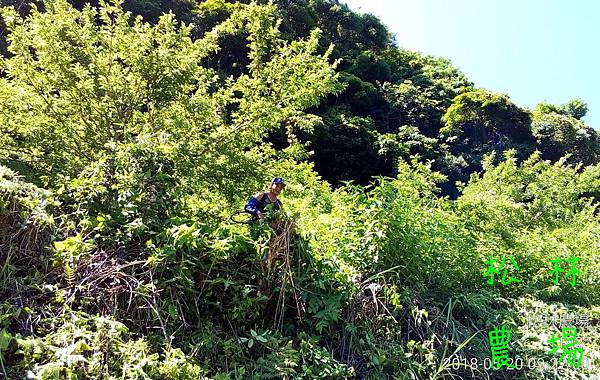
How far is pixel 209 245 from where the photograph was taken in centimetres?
247

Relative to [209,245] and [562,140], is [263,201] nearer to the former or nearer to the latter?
[209,245]

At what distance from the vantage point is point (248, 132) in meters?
4.39

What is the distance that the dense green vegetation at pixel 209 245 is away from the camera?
2.17 meters

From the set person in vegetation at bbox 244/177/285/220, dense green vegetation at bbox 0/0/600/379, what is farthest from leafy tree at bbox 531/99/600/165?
person in vegetation at bbox 244/177/285/220

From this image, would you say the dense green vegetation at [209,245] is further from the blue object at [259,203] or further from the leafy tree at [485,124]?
the leafy tree at [485,124]

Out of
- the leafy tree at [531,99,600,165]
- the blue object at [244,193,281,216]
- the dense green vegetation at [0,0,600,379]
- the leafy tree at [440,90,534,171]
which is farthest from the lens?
the leafy tree at [440,90,534,171]

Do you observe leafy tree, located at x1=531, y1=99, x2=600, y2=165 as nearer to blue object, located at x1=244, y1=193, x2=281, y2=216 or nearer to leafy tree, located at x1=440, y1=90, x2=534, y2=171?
leafy tree, located at x1=440, y1=90, x2=534, y2=171

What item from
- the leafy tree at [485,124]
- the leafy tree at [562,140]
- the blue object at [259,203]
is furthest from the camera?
the leafy tree at [485,124]

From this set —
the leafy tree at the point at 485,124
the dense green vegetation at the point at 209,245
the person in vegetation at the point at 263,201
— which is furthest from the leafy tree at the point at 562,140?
the person in vegetation at the point at 263,201

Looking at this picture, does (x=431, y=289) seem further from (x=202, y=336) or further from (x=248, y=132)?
(x=248, y=132)

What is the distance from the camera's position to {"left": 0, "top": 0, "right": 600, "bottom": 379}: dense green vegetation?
217 centimetres

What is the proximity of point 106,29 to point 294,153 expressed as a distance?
2.44 metres

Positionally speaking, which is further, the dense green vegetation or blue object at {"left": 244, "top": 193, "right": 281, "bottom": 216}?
blue object at {"left": 244, "top": 193, "right": 281, "bottom": 216}

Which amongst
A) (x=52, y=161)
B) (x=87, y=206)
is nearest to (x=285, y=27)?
(x=52, y=161)
